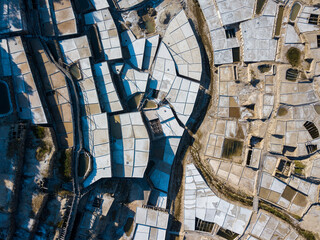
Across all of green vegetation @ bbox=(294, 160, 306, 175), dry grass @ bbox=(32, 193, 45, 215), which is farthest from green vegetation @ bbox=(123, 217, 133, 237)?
green vegetation @ bbox=(294, 160, 306, 175)

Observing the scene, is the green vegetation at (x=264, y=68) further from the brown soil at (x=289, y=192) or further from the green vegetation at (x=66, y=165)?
the green vegetation at (x=66, y=165)

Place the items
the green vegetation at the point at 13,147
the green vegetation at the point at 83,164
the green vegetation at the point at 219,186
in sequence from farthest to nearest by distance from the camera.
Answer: the green vegetation at the point at 219,186, the green vegetation at the point at 83,164, the green vegetation at the point at 13,147

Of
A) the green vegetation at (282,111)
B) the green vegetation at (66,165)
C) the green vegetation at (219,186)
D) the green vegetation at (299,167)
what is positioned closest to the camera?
the green vegetation at (66,165)

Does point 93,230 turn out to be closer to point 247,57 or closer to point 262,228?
point 262,228

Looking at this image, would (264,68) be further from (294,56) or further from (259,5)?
(259,5)

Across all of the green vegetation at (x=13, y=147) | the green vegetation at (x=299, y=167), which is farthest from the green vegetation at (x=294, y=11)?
the green vegetation at (x=13, y=147)

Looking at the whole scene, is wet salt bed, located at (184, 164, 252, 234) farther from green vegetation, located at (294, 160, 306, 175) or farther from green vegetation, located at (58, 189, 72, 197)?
green vegetation, located at (58, 189, 72, 197)

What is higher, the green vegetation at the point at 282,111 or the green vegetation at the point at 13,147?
the green vegetation at the point at 282,111
